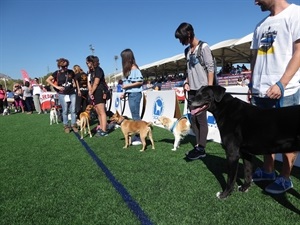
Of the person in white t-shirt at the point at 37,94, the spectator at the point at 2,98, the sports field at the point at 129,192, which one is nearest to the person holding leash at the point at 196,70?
the sports field at the point at 129,192

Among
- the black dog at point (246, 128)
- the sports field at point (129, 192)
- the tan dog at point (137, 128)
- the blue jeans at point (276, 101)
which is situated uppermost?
the blue jeans at point (276, 101)

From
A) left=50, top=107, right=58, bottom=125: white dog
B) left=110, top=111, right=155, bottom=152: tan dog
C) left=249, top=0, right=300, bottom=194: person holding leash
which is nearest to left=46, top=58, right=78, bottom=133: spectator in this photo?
left=110, top=111, right=155, bottom=152: tan dog

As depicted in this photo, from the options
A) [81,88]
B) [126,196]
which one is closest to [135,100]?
[126,196]

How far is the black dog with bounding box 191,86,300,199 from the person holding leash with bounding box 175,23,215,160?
34.6 inches

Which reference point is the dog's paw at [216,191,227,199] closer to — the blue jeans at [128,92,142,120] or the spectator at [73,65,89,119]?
the blue jeans at [128,92,142,120]

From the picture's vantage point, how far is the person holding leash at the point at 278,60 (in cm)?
260

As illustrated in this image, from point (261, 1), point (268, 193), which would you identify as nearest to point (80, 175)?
point (268, 193)

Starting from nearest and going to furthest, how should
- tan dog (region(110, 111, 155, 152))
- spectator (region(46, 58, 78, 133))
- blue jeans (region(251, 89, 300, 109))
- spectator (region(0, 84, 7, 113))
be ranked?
blue jeans (region(251, 89, 300, 109)) < tan dog (region(110, 111, 155, 152)) < spectator (region(46, 58, 78, 133)) < spectator (region(0, 84, 7, 113))

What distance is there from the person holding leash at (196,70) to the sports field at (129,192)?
395 mm

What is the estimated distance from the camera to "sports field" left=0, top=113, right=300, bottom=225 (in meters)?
2.60

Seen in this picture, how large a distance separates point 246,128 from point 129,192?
1557 millimetres

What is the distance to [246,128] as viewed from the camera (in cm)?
276

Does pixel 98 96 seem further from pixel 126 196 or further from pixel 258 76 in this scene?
pixel 258 76

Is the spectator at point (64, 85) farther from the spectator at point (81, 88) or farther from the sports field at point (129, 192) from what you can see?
the sports field at point (129, 192)
